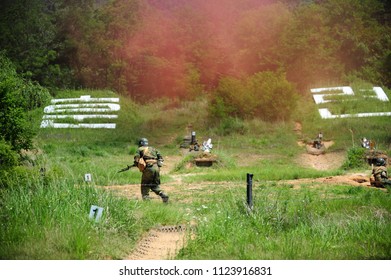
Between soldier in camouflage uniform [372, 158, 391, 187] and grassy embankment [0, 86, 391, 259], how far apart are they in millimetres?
359

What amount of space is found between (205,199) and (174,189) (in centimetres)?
76

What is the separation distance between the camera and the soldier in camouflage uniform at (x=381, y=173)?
805cm

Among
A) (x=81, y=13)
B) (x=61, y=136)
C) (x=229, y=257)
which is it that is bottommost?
(x=229, y=257)

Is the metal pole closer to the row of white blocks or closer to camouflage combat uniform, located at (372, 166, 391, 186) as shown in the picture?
camouflage combat uniform, located at (372, 166, 391, 186)

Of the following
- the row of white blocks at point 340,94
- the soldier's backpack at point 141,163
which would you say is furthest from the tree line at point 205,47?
the soldier's backpack at point 141,163

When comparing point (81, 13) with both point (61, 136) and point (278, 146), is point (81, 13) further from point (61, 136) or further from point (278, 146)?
point (278, 146)

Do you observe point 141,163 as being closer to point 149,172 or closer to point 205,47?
point 149,172

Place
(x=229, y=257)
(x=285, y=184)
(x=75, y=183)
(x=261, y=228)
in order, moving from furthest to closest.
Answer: (x=285, y=184), (x=75, y=183), (x=261, y=228), (x=229, y=257)

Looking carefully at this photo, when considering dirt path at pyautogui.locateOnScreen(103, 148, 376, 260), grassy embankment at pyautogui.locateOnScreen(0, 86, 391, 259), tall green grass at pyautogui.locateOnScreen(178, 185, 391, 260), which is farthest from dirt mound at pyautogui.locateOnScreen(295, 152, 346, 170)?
tall green grass at pyautogui.locateOnScreen(178, 185, 391, 260)

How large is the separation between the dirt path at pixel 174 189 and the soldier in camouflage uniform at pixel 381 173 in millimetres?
249

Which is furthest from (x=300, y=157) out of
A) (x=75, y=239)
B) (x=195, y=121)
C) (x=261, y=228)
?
(x=75, y=239)

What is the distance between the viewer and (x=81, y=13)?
28.9 ft

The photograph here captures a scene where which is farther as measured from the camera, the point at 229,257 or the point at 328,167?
the point at 328,167

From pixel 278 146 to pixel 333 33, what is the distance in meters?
1.86
